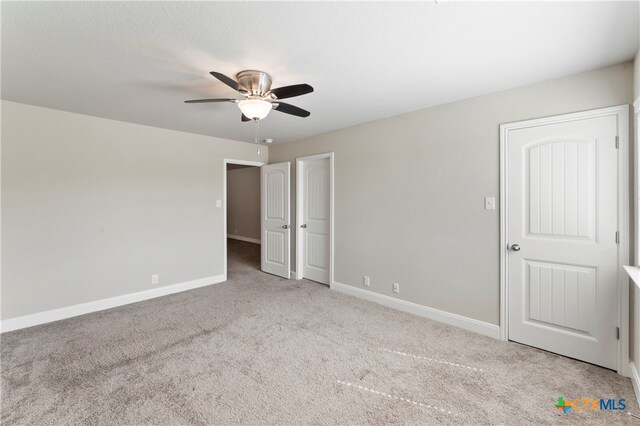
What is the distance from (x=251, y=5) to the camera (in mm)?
1522

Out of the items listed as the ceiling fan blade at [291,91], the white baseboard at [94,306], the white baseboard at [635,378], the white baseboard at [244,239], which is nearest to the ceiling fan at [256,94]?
the ceiling fan blade at [291,91]

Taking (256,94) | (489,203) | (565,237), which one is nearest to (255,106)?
(256,94)

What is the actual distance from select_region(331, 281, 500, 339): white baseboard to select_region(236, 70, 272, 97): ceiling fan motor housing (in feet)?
9.31

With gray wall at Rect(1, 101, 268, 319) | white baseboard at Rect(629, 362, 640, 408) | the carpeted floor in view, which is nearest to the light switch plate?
the carpeted floor

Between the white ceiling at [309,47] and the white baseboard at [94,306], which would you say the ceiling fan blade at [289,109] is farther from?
the white baseboard at [94,306]

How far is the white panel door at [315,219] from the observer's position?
4.52m

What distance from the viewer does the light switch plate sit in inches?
109

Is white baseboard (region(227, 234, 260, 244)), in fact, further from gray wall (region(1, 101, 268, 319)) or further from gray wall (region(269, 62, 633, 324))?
gray wall (region(269, 62, 633, 324))

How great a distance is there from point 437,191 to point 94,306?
4.42m

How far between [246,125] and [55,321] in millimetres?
3267

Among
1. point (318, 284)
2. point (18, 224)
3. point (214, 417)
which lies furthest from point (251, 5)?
point (318, 284)

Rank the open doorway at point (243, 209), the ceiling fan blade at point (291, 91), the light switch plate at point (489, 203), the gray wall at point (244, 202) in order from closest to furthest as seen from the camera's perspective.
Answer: the ceiling fan blade at point (291, 91), the light switch plate at point (489, 203), the open doorway at point (243, 209), the gray wall at point (244, 202)

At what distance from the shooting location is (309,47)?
1.93m

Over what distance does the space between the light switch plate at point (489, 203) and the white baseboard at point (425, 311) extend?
1177mm
